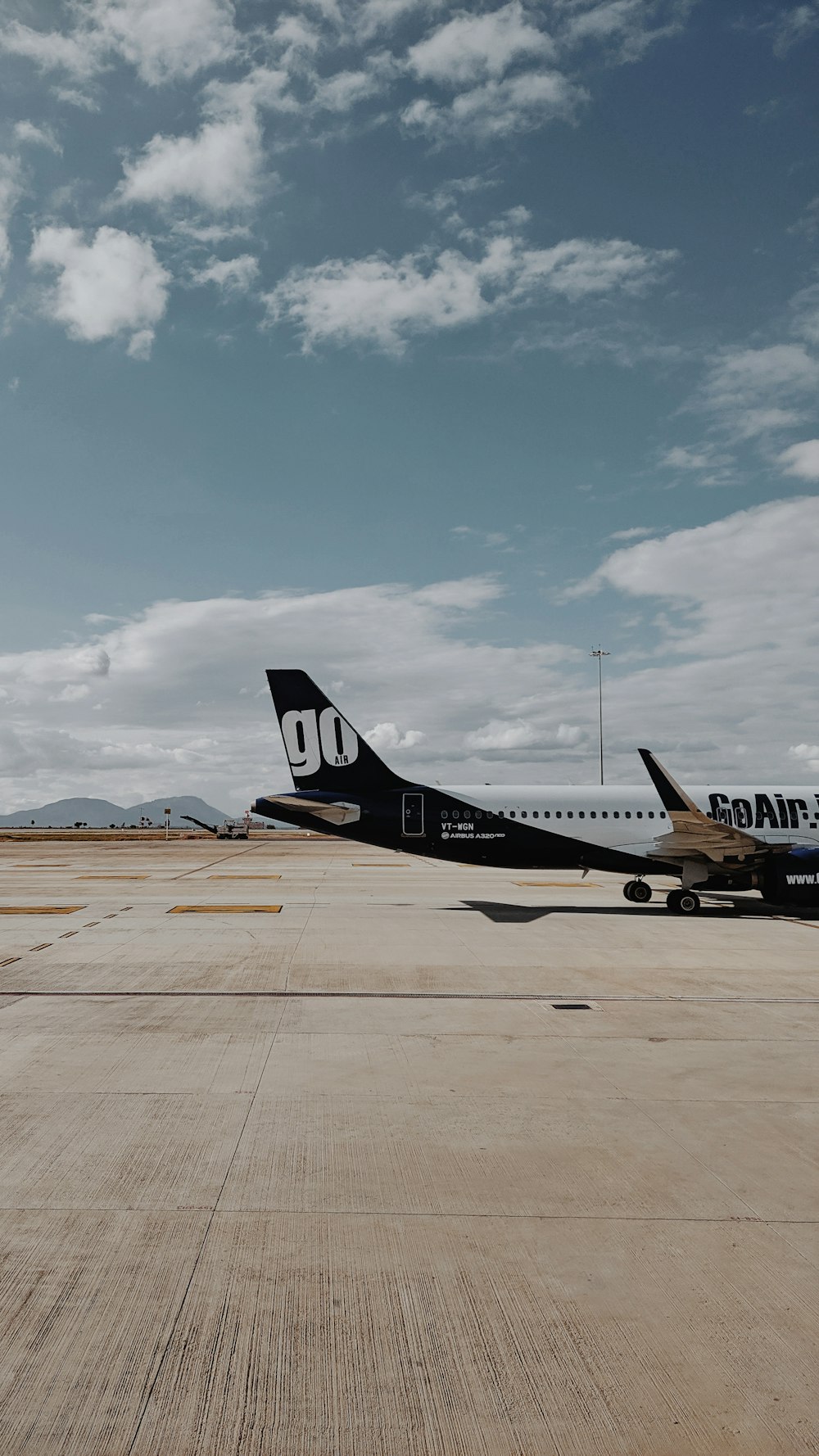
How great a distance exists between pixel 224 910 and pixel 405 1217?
17452mm

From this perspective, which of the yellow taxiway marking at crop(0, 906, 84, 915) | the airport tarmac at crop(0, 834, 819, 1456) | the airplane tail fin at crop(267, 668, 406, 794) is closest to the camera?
the airport tarmac at crop(0, 834, 819, 1456)

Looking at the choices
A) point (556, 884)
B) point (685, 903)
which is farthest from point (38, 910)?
point (556, 884)

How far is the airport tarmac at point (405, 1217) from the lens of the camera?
3.98m

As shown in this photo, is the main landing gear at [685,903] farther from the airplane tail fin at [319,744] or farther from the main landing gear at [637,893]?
the airplane tail fin at [319,744]

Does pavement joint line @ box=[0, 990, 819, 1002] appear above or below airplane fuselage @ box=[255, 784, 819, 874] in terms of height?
below

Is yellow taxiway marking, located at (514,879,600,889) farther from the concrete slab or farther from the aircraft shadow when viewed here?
the concrete slab

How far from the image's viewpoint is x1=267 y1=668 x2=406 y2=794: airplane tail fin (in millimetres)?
25500

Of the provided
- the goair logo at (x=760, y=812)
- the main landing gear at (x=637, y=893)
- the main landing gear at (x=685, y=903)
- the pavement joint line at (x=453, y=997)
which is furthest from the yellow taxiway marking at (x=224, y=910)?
the goair logo at (x=760, y=812)

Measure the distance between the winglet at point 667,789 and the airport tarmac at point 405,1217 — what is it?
30.8 ft

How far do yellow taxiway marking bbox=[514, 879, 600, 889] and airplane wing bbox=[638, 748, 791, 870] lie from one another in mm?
7935

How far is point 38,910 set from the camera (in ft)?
74.5

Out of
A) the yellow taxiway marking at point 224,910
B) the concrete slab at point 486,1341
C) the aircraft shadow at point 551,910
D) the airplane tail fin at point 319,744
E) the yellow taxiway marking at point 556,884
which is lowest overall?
the concrete slab at point 486,1341

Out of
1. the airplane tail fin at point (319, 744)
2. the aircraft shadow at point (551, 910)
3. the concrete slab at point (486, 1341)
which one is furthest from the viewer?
the airplane tail fin at point (319, 744)

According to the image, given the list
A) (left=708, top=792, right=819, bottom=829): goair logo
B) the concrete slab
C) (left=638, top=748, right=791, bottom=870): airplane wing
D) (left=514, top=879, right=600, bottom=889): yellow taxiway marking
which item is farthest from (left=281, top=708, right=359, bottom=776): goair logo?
the concrete slab
